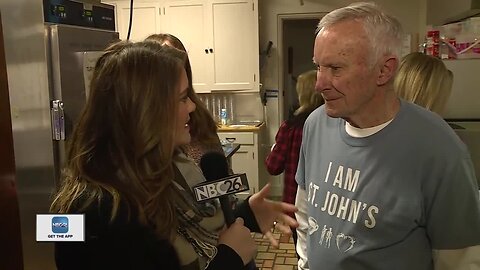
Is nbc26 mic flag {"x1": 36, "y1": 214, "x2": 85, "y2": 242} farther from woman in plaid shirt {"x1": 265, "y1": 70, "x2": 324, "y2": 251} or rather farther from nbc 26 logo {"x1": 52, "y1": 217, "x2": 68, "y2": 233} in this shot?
woman in plaid shirt {"x1": 265, "y1": 70, "x2": 324, "y2": 251}

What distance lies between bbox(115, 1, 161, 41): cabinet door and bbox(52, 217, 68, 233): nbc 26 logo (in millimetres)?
4118

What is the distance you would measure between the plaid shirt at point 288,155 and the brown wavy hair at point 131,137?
160 centimetres

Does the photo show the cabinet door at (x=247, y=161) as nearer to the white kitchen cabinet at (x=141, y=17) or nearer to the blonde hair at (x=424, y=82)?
the white kitchen cabinet at (x=141, y=17)

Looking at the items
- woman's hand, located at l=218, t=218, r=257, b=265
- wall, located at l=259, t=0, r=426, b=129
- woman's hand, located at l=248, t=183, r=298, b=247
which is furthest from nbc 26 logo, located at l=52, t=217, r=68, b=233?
wall, located at l=259, t=0, r=426, b=129

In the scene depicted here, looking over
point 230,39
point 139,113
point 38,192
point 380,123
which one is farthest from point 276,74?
point 139,113

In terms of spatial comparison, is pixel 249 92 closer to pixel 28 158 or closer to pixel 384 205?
pixel 28 158

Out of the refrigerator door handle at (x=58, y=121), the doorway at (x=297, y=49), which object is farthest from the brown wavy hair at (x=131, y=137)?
the doorway at (x=297, y=49)

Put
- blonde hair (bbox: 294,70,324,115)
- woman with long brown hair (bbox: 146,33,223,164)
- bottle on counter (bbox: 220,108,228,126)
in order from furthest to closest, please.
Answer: bottle on counter (bbox: 220,108,228,126)
blonde hair (bbox: 294,70,324,115)
woman with long brown hair (bbox: 146,33,223,164)

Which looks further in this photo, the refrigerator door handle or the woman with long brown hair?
the refrigerator door handle

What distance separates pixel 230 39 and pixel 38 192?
121 inches

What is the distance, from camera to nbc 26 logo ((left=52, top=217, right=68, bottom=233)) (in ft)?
2.79

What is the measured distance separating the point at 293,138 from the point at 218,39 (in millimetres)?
2536

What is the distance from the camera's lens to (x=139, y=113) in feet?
2.95

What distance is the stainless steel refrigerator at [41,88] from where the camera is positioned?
6.31ft
